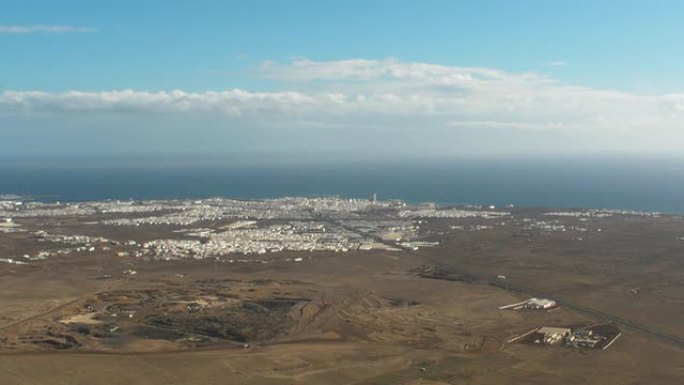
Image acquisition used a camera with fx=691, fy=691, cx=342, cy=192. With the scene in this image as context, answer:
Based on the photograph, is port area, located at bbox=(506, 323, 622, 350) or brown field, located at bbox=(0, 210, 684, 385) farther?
port area, located at bbox=(506, 323, 622, 350)

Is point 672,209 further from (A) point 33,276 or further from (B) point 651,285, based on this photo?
(A) point 33,276

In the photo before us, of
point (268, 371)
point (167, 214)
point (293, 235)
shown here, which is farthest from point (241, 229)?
point (268, 371)

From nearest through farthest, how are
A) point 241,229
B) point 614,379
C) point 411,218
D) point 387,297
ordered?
point 614,379 → point 387,297 → point 241,229 → point 411,218

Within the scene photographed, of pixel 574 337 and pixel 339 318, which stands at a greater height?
pixel 339 318

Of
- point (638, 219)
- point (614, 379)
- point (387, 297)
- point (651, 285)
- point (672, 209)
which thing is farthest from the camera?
point (672, 209)

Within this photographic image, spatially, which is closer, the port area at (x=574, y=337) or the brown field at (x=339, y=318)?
the brown field at (x=339, y=318)

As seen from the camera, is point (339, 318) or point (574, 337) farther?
point (339, 318)

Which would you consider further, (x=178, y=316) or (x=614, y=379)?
(x=178, y=316)
